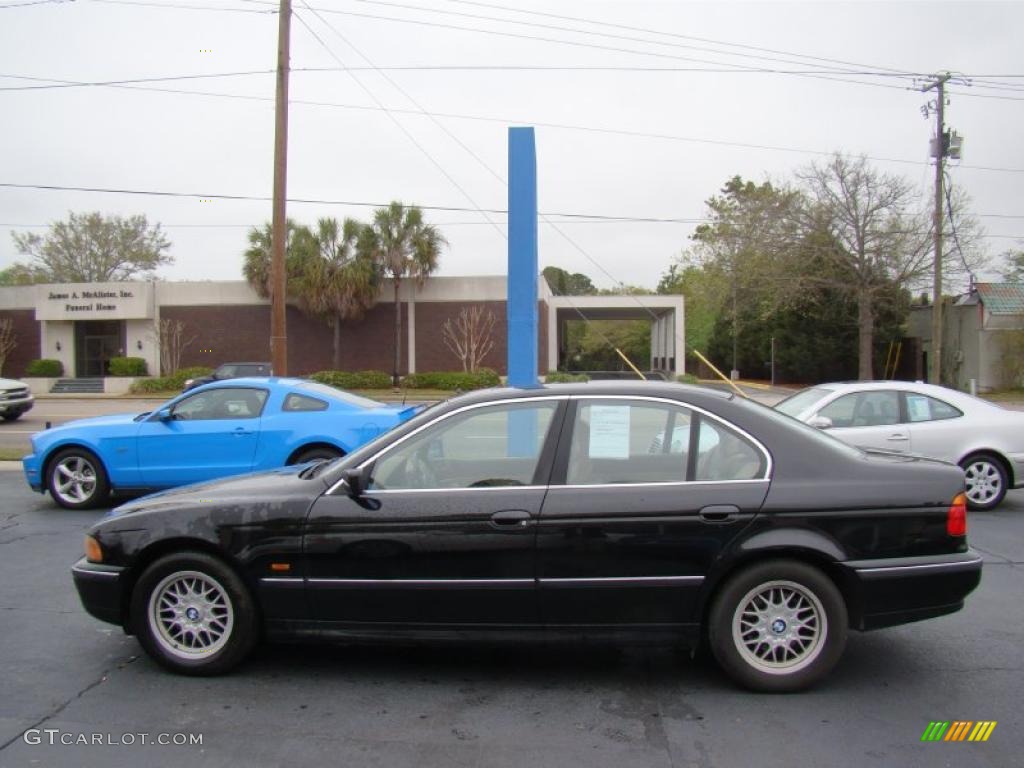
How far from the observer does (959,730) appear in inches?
145

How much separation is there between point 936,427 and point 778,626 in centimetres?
597

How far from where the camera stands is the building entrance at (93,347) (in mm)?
38344

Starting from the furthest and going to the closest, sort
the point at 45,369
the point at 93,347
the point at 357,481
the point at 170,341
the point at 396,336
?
the point at 93,347 < the point at 45,369 < the point at 170,341 < the point at 396,336 < the point at 357,481

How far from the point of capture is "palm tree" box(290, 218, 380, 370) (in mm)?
33438

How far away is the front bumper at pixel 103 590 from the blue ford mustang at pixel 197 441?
4402 millimetres

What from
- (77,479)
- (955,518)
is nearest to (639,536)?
(955,518)

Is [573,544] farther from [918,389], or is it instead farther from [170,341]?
[170,341]

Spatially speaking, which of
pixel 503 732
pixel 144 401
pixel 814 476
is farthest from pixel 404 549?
pixel 144 401

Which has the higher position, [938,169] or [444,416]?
[938,169]

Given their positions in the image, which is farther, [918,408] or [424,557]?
[918,408]

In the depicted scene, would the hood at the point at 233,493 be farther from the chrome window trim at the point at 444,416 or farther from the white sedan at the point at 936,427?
the white sedan at the point at 936,427

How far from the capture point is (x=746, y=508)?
397 centimetres

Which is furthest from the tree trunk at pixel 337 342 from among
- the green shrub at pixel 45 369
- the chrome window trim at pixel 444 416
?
the chrome window trim at pixel 444 416

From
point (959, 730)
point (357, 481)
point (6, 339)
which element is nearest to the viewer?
point (959, 730)
